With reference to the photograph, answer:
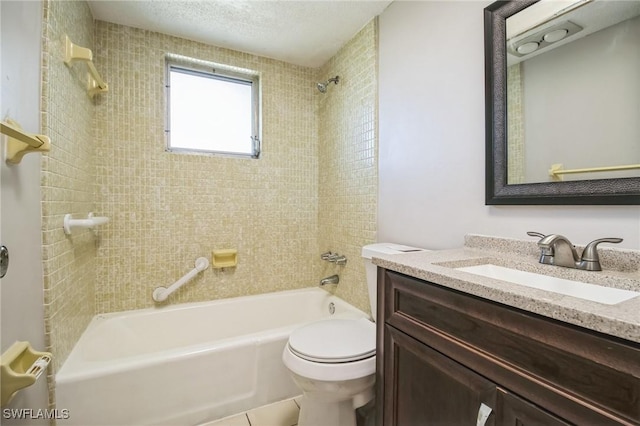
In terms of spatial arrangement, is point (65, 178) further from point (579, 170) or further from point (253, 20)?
point (579, 170)

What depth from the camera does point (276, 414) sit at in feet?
5.07

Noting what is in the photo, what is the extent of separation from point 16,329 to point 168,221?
112 centimetres

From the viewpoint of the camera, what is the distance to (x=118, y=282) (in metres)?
1.87

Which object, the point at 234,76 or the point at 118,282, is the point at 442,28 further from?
the point at 118,282

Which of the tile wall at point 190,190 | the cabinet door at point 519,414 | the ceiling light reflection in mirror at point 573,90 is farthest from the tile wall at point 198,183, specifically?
the cabinet door at point 519,414

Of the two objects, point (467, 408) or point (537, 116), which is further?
point (537, 116)

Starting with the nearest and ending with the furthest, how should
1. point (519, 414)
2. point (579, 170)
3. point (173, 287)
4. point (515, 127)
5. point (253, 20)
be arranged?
point (519, 414) < point (579, 170) < point (515, 127) < point (253, 20) < point (173, 287)

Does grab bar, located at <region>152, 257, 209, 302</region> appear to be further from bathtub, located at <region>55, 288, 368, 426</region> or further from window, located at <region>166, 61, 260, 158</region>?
window, located at <region>166, 61, 260, 158</region>

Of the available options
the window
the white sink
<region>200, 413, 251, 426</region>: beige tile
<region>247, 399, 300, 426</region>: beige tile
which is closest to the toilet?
<region>247, 399, 300, 426</region>: beige tile

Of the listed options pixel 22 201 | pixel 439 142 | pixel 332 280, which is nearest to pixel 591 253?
pixel 439 142

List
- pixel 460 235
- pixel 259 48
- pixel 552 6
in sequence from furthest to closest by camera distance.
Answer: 1. pixel 259 48
2. pixel 460 235
3. pixel 552 6

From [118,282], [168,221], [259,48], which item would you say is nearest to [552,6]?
[259,48]

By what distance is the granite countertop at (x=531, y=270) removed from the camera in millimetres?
503

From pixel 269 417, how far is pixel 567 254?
61.0 inches
